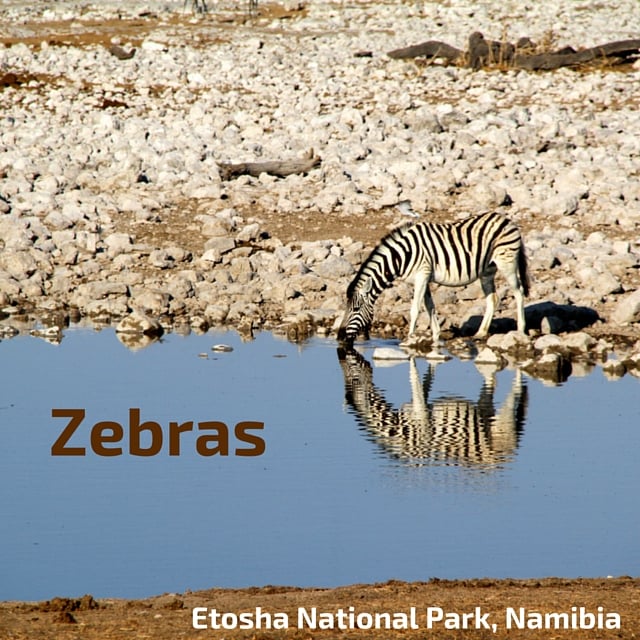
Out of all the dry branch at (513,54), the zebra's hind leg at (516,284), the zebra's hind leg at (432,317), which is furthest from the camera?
the dry branch at (513,54)

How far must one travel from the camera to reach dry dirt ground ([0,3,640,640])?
660 centimetres

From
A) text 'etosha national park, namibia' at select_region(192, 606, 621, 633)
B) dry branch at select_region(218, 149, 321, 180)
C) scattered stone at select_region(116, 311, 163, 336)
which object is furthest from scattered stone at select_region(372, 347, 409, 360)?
text 'etosha national park, namibia' at select_region(192, 606, 621, 633)

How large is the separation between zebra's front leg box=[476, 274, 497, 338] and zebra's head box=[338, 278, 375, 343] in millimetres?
1402

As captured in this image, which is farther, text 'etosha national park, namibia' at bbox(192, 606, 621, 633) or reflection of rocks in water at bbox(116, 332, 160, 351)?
reflection of rocks in water at bbox(116, 332, 160, 351)

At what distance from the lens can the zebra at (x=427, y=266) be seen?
16.4 meters

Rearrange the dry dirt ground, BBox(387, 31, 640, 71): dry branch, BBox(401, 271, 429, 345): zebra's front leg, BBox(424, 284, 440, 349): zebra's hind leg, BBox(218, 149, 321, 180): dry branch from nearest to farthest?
the dry dirt ground
BBox(401, 271, 429, 345): zebra's front leg
BBox(424, 284, 440, 349): zebra's hind leg
BBox(218, 149, 321, 180): dry branch
BBox(387, 31, 640, 71): dry branch

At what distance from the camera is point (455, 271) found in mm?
16469

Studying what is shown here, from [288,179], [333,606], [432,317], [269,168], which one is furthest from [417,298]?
[333,606]

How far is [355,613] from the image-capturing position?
22.5 feet

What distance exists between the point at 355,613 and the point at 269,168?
15.6 metres

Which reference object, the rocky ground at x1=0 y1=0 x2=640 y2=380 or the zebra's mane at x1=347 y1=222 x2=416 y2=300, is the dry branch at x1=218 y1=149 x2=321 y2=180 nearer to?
the rocky ground at x1=0 y1=0 x2=640 y2=380

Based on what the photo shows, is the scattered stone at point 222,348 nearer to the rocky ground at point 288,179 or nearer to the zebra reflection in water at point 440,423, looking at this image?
the rocky ground at point 288,179

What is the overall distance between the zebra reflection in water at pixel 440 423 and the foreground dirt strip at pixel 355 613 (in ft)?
12.1

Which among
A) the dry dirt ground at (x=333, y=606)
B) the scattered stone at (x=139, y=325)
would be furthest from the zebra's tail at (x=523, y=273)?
the dry dirt ground at (x=333, y=606)
